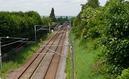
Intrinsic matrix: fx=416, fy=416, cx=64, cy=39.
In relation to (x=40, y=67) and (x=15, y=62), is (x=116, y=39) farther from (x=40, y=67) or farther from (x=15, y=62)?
(x=40, y=67)

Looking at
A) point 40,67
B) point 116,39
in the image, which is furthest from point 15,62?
point 116,39

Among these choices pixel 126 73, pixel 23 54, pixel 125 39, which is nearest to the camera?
pixel 126 73

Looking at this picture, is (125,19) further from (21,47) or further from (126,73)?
(21,47)

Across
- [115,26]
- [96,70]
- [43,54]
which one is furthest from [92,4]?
[115,26]

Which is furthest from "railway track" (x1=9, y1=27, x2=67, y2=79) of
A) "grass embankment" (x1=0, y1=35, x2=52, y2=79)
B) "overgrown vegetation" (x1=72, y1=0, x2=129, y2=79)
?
"overgrown vegetation" (x1=72, y1=0, x2=129, y2=79)

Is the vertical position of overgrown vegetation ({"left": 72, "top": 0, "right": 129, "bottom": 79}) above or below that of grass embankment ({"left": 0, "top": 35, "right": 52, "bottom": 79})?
above

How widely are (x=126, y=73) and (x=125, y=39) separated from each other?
536 centimetres

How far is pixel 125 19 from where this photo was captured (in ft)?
82.3

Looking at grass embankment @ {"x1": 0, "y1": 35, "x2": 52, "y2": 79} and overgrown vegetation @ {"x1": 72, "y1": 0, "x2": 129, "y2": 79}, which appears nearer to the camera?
overgrown vegetation @ {"x1": 72, "y1": 0, "x2": 129, "y2": 79}

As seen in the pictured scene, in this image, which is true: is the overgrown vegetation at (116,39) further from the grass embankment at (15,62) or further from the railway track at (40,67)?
the grass embankment at (15,62)

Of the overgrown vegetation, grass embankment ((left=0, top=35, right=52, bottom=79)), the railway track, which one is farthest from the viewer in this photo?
grass embankment ((left=0, top=35, right=52, bottom=79))

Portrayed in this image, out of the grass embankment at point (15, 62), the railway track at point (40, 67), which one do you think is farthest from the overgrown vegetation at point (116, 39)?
the grass embankment at point (15, 62)

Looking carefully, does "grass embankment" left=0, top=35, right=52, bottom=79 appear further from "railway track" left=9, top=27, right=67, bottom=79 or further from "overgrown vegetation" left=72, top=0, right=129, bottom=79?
"overgrown vegetation" left=72, top=0, right=129, bottom=79

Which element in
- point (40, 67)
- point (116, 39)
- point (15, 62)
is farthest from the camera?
point (40, 67)
